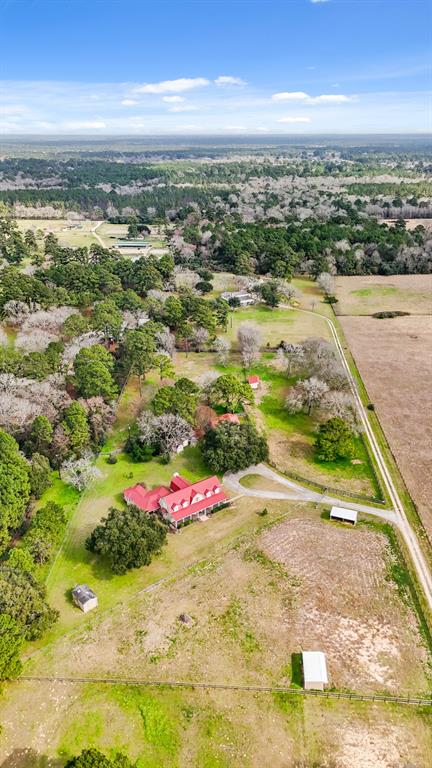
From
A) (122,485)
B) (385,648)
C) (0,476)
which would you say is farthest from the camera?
(122,485)

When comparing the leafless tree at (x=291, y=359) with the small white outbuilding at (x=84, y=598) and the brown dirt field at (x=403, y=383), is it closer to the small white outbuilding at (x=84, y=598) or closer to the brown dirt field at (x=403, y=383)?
the brown dirt field at (x=403, y=383)

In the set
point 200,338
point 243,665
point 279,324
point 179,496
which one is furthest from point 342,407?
point 279,324

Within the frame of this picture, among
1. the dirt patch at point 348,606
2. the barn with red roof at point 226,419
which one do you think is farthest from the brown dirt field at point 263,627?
the barn with red roof at point 226,419

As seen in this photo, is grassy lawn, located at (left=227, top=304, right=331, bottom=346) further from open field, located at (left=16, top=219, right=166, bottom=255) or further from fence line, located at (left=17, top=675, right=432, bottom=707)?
fence line, located at (left=17, top=675, right=432, bottom=707)

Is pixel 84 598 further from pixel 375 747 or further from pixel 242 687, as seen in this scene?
pixel 375 747

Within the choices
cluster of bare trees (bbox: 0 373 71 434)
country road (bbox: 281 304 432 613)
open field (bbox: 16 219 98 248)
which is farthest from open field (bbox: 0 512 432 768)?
open field (bbox: 16 219 98 248)

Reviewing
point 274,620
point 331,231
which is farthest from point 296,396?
point 331,231

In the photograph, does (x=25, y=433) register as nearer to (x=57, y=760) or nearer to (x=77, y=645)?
(x=77, y=645)
